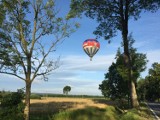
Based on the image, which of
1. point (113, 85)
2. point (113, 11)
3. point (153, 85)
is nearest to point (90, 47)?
point (113, 11)

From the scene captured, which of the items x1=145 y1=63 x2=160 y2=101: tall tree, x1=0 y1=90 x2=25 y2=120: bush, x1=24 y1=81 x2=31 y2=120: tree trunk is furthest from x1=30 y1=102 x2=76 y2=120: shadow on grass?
x1=145 y1=63 x2=160 y2=101: tall tree

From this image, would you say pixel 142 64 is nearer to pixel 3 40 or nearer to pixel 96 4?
pixel 96 4

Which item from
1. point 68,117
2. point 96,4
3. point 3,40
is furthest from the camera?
point 96,4

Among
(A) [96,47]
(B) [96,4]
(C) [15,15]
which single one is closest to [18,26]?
Result: (C) [15,15]

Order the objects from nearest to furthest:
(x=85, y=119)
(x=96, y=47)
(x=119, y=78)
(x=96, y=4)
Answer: (x=85, y=119) → (x=96, y=47) → (x=96, y=4) → (x=119, y=78)

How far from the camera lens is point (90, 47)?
29859 mm

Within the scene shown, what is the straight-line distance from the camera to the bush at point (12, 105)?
78.0 ft

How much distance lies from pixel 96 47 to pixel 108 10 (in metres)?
5.64

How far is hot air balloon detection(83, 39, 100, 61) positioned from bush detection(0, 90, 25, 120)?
7.66 m

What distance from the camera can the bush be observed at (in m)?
23.8

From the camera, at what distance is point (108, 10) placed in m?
33.8

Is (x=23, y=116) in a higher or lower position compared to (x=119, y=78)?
lower

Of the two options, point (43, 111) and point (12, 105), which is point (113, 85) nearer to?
point (43, 111)

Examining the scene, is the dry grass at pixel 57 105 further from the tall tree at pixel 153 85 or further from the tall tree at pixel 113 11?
the tall tree at pixel 153 85
